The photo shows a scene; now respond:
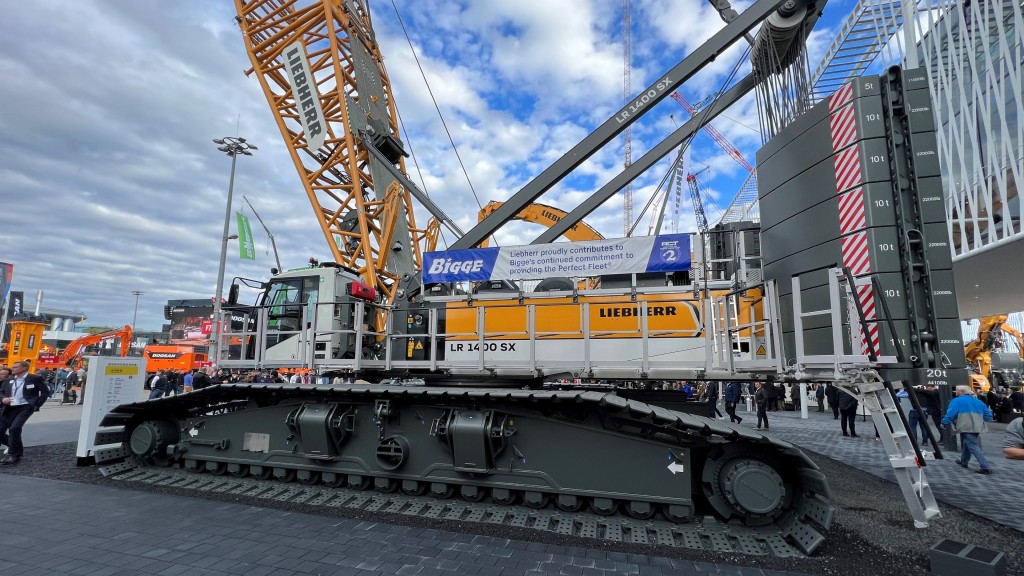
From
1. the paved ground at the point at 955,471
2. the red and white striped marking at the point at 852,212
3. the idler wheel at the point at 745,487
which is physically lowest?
the paved ground at the point at 955,471

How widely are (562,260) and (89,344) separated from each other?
117 ft

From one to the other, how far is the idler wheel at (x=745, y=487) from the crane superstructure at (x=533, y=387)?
16mm

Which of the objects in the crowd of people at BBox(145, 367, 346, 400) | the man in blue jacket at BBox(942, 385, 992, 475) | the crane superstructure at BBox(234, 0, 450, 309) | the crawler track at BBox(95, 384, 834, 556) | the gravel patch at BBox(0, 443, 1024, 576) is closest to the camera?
the gravel patch at BBox(0, 443, 1024, 576)

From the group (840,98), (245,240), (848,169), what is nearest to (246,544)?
(848,169)

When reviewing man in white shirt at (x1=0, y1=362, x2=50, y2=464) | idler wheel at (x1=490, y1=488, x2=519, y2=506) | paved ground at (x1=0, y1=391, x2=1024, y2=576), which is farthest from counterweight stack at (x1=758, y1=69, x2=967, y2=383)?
man in white shirt at (x1=0, y1=362, x2=50, y2=464)

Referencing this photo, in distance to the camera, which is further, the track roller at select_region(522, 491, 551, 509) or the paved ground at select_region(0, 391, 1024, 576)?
the track roller at select_region(522, 491, 551, 509)

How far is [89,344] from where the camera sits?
3009 cm

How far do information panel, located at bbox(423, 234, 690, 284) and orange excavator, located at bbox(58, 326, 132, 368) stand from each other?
29.0 m

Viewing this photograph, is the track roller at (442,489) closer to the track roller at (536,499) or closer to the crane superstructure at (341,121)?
the track roller at (536,499)

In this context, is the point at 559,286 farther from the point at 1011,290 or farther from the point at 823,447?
the point at 1011,290

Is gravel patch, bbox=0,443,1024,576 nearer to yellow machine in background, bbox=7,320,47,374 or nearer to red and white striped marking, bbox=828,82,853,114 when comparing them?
red and white striped marking, bbox=828,82,853,114

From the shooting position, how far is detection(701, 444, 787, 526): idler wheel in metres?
5.07

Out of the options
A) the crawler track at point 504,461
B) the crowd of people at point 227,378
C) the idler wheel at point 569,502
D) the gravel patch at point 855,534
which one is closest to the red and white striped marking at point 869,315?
the crawler track at point 504,461

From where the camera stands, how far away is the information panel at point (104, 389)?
8523mm
